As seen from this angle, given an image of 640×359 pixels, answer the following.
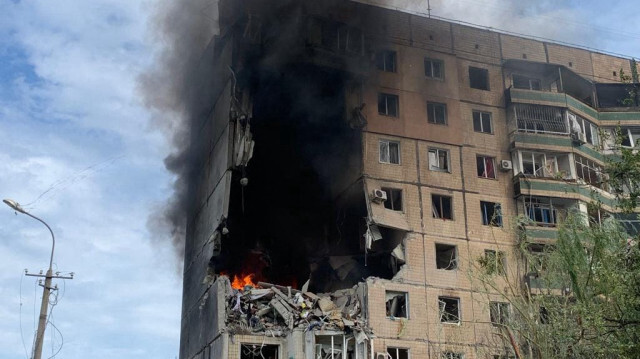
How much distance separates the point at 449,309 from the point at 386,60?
14.0 meters

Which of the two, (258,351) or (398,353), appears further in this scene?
(398,353)

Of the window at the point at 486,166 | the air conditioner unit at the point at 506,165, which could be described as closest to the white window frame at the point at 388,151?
the window at the point at 486,166

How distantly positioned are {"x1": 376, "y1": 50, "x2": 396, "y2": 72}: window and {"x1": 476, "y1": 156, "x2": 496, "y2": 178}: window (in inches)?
269

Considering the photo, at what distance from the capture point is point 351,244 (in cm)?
4056

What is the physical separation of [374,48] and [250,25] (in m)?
6.84

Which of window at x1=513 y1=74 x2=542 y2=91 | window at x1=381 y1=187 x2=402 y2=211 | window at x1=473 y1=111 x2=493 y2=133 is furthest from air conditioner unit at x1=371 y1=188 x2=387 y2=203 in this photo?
window at x1=513 y1=74 x2=542 y2=91

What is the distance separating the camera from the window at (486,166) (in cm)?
4006

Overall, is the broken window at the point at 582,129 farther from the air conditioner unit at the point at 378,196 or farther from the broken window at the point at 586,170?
the air conditioner unit at the point at 378,196

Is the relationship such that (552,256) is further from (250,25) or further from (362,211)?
(250,25)

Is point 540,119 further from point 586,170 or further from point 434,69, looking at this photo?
point 434,69

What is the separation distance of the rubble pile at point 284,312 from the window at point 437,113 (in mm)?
10730

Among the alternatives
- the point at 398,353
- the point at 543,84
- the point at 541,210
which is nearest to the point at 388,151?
the point at 541,210

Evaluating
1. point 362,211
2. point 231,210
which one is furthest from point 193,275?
point 362,211

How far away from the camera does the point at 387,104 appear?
3975 centimetres
